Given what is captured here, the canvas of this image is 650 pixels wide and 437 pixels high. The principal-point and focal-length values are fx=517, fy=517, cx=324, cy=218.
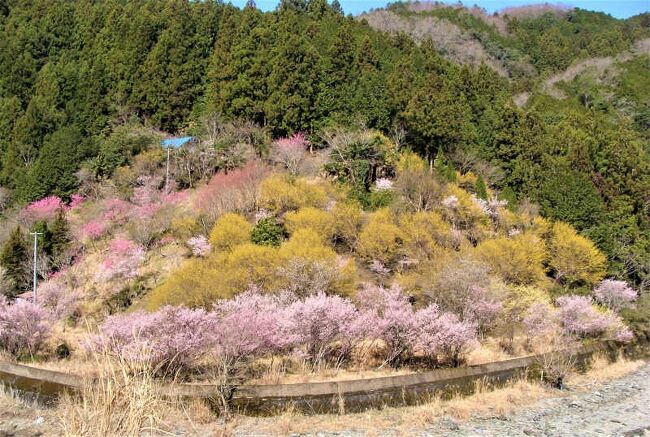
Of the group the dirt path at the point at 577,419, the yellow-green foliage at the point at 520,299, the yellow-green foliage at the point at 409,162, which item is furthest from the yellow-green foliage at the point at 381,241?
the dirt path at the point at 577,419

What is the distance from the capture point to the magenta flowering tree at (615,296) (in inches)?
964

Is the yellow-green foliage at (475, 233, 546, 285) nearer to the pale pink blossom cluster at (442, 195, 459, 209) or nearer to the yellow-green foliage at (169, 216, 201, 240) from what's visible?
A: the pale pink blossom cluster at (442, 195, 459, 209)

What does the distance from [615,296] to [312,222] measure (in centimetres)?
1487

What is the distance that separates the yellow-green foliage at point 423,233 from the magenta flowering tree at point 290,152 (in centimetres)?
848

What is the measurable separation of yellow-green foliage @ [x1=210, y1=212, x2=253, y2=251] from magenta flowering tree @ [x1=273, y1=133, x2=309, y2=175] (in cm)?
721

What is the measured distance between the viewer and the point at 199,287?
1892cm

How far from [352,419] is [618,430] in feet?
17.2

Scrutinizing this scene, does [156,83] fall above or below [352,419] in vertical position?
above

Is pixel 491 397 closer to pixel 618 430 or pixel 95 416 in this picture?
pixel 618 430

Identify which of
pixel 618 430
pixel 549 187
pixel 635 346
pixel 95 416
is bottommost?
pixel 635 346

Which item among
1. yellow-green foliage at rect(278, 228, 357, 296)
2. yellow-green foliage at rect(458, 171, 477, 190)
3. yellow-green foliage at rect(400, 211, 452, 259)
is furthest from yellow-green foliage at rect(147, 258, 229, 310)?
yellow-green foliage at rect(458, 171, 477, 190)

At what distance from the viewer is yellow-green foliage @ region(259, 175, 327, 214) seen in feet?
83.8

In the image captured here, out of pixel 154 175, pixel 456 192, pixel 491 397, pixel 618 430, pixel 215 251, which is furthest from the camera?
pixel 154 175

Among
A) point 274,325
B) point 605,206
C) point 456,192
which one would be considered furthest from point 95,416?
point 605,206
